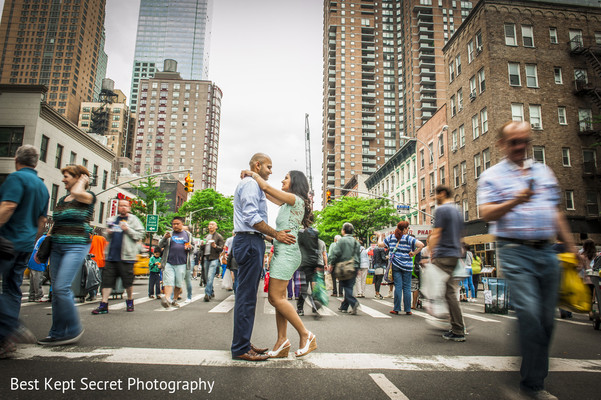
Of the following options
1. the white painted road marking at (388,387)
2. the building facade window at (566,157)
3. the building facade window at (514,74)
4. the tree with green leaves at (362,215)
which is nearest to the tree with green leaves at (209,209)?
the tree with green leaves at (362,215)

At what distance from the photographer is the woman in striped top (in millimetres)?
4042

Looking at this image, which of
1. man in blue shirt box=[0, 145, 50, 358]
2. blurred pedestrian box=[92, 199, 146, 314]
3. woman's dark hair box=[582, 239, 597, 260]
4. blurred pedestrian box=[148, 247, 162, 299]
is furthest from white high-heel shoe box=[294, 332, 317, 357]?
woman's dark hair box=[582, 239, 597, 260]

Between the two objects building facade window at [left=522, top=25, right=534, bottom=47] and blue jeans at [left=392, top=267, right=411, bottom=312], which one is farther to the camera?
building facade window at [left=522, top=25, right=534, bottom=47]

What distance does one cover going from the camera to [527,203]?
2869 millimetres

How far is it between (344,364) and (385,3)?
139m

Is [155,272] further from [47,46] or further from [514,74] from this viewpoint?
Answer: [47,46]

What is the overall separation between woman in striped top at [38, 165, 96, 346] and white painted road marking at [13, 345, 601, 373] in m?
0.19

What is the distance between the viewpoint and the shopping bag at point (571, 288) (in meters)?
2.84

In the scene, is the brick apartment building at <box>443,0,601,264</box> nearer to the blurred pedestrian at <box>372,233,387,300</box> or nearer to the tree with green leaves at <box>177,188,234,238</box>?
the blurred pedestrian at <box>372,233,387,300</box>

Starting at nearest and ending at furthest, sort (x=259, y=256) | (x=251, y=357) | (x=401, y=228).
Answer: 1. (x=251, y=357)
2. (x=259, y=256)
3. (x=401, y=228)

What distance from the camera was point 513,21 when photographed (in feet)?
105

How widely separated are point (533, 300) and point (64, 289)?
14.2ft

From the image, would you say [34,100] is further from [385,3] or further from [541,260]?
[385,3]


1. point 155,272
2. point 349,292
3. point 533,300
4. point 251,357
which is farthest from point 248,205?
point 155,272
